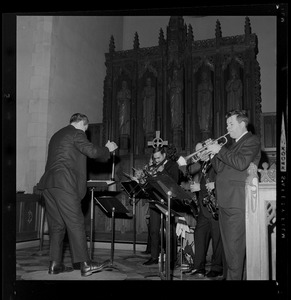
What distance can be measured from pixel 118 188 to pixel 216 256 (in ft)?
13.2

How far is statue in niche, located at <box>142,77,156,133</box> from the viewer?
8.99 meters

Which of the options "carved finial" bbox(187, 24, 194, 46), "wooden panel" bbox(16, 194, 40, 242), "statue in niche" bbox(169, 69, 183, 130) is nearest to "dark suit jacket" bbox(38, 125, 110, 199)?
"wooden panel" bbox(16, 194, 40, 242)

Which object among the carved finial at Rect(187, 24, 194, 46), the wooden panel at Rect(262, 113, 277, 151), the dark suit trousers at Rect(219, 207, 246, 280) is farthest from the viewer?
the carved finial at Rect(187, 24, 194, 46)

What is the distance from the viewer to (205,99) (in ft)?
28.5

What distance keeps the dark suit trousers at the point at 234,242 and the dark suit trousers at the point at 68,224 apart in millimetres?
1698

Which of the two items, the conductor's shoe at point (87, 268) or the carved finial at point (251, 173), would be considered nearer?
the carved finial at point (251, 173)

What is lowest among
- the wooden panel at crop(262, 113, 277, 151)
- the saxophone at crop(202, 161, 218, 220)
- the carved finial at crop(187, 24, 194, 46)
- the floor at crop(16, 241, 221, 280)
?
the floor at crop(16, 241, 221, 280)

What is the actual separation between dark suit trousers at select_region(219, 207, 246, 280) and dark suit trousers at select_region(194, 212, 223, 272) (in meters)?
0.98

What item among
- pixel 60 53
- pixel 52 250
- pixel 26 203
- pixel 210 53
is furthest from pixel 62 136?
pixel 210 53

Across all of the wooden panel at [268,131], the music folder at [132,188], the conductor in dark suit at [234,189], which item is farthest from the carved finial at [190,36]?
the conductor in dark suit at [234,189]

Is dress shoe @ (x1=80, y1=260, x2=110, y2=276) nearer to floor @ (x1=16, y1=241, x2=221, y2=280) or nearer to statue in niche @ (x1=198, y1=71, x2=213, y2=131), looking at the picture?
floor @ (x1=16, y1=241, x2=221, y2=280)

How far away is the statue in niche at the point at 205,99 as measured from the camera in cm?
859

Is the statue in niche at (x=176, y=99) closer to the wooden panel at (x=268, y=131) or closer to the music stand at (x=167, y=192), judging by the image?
the wooden panel at (x=268, y=131)

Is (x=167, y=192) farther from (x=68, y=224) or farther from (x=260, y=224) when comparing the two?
(x=68, y=224)
